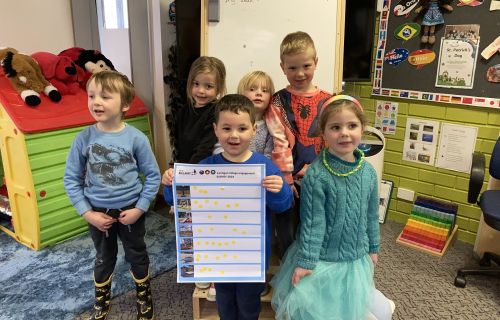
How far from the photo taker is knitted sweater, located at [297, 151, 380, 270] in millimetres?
1345

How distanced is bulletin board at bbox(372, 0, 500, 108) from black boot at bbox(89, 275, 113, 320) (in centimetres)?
221

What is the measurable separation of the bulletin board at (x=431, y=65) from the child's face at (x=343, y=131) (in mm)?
1516

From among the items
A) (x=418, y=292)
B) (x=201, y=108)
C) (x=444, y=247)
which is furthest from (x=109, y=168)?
(x=444, y=247)

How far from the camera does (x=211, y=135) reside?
1.65 metres

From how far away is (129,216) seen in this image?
164cm

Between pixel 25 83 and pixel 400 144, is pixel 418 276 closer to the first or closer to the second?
pixel 400 144

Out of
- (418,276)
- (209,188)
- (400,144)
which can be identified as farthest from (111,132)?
(400,144)

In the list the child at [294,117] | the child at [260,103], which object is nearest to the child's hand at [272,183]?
the child at [294,117]

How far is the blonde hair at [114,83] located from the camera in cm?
153

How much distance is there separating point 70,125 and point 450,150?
2493 mm

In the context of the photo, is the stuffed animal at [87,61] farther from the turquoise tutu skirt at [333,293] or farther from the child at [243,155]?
the turquoise tutu skirt at [333,293]

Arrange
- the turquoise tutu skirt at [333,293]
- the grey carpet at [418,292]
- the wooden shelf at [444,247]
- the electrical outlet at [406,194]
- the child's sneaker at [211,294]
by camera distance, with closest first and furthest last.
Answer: the turquoise tutu skirt at [333,293] < the child's sneaker at [211,294] < the grey carpet at [418,292] < the wooden shelf at [444,247] < the electrical outlet at [406,194]

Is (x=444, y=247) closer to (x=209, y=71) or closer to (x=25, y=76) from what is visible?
(x=209, y=71)

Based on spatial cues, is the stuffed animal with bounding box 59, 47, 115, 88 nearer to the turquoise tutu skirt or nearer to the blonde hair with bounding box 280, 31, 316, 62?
the blonde hair with bounding box 280, 31, 316, 62
